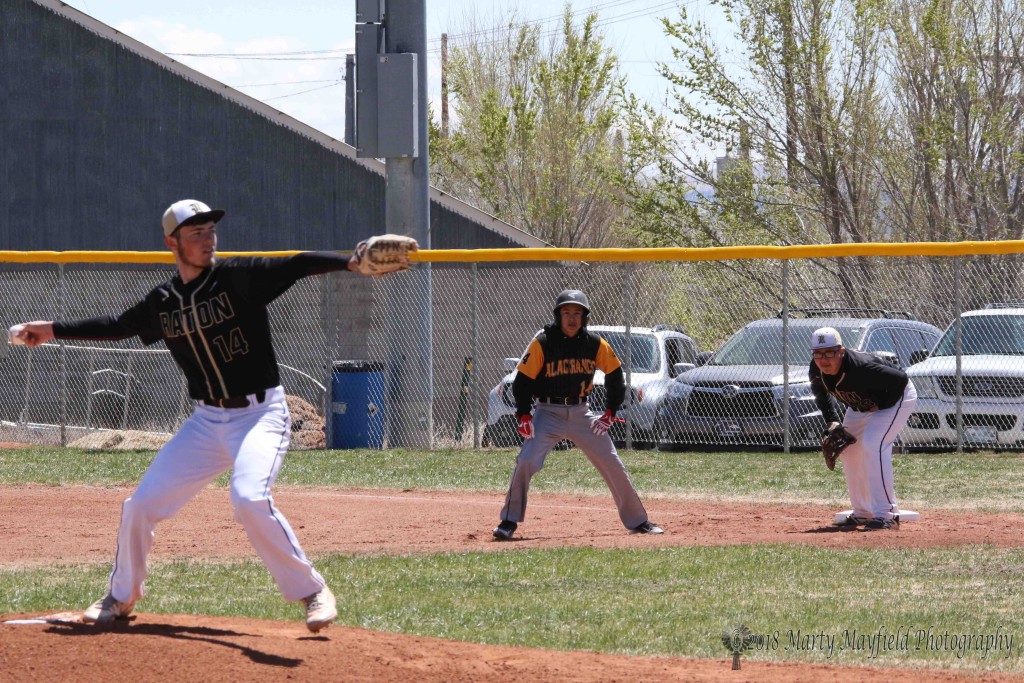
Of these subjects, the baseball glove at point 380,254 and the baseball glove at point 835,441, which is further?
the baseball glove at point 835,441

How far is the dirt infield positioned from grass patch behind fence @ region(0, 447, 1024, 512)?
27.4 inches

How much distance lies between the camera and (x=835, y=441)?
1042cm

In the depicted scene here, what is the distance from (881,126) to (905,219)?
171cm

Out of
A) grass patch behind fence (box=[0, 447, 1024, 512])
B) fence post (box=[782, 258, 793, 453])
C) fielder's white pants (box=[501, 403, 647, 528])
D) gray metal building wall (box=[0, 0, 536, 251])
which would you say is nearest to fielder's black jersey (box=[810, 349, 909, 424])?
fielder's white pants (box=[501, 403, 647, 528])

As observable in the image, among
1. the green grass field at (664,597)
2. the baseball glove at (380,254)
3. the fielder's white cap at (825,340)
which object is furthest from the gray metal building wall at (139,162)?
the baseball glove at (380,254)

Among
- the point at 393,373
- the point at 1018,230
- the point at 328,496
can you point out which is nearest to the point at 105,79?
the point at 393,373

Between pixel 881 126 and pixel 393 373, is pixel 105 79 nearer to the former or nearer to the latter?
pixel 393 373

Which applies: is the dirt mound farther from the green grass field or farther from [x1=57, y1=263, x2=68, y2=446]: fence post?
[x1=57, y1=263, x2=68, y2=446]: fence post

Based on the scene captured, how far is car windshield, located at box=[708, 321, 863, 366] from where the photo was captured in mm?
16156

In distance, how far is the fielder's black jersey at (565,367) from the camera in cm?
1024

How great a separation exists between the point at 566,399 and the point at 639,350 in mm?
6890

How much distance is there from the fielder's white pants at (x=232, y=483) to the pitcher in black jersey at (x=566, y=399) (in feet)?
14.5

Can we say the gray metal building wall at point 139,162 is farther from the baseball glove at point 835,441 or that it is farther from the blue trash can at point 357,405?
the baseball glove at point 835,441

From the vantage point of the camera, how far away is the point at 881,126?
2342cm
